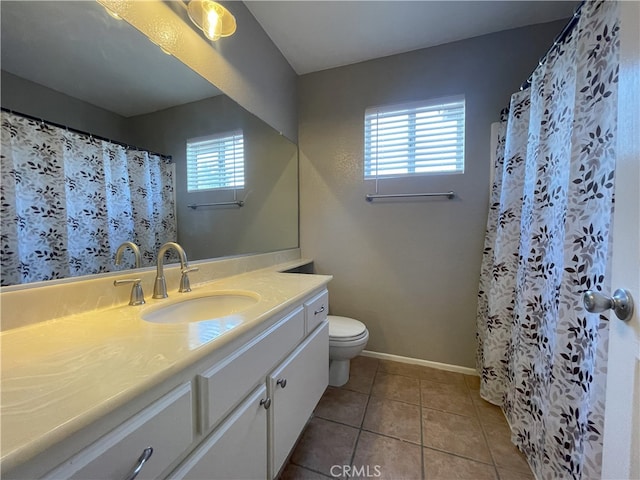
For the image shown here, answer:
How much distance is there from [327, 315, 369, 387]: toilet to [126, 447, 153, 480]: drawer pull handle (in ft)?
4.00

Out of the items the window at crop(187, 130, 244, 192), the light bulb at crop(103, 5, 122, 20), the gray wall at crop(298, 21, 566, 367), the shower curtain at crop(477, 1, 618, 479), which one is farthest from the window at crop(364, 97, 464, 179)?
the light bulb at crop(103, 5, 122, 20)

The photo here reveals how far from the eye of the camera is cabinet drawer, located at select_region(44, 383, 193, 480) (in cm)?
39

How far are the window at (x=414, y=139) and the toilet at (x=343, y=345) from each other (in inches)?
46.2

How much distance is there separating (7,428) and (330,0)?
2.11 m

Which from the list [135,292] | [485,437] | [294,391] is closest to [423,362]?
[485,437]

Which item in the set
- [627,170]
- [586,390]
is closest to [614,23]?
[627,170]

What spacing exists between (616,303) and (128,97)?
1612mm

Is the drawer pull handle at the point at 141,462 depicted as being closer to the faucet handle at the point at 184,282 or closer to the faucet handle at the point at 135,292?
the faucet handle at the point at 135,292

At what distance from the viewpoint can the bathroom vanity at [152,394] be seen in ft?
1.23

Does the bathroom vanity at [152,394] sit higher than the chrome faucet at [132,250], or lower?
lower

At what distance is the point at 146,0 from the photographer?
103cm

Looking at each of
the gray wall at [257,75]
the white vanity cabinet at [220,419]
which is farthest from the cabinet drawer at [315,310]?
the gray wall at [257,75]

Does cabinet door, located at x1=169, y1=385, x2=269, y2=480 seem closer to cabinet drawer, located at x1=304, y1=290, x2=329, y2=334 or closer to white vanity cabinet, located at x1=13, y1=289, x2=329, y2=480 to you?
white vanity cabinet, located at x1=13, y1=289, x2=329, y2=480

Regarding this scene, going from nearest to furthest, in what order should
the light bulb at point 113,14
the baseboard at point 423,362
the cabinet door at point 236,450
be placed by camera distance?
1. the cabinet door at point 236,450
2. the light bulb at point 113,14
3. the baseboard at point 423,362
